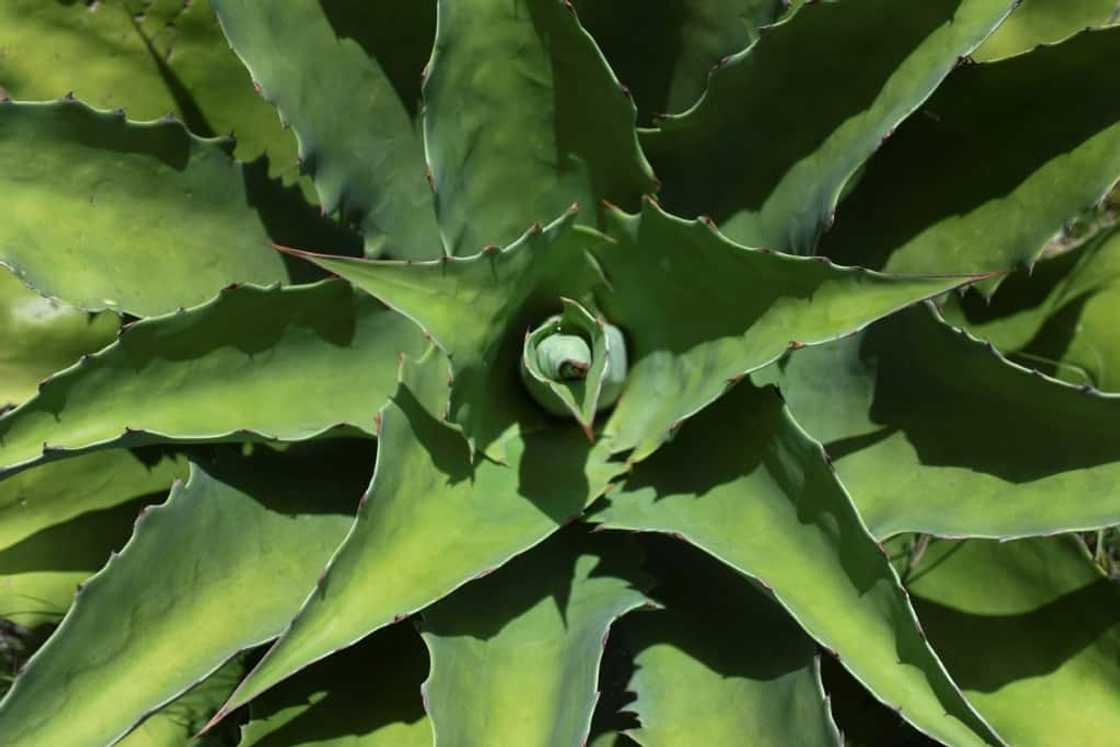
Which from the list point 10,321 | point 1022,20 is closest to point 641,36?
point 1022,20

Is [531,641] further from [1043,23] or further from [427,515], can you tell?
[1043,23]

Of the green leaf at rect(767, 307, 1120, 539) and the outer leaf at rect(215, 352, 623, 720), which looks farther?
the green leaf at rect(767, 307, 1120, 539)

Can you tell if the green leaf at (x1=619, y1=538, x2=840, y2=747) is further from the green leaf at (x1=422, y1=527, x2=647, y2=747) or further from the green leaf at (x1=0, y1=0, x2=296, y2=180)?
the green leaf at (x1=0, y1=0, x2=296, y2=180)

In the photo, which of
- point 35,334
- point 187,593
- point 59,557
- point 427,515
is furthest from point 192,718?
point 427,515

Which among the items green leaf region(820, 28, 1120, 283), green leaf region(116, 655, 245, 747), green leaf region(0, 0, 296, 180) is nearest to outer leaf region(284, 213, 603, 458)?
green leaf region(820, 28, 1120, 283)

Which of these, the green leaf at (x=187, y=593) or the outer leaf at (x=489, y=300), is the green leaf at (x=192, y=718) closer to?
the green leaf at (x=187, y=593)

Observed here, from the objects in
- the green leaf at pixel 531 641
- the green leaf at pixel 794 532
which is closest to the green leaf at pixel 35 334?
the green leaf at pixel 531 641
